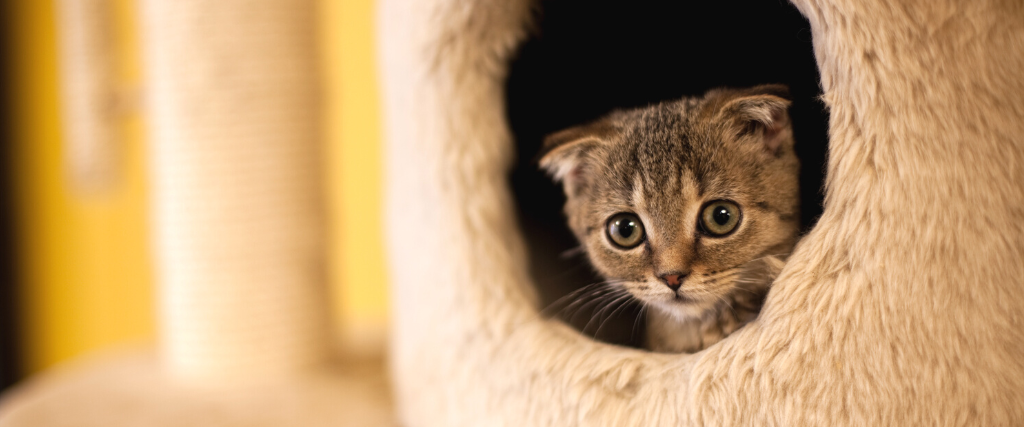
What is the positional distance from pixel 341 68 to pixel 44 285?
3.86 ft

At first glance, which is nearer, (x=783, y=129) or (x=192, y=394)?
(x=783, y=129)

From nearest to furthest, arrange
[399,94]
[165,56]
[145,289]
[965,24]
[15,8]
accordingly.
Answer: [965,24] → [399,94] → [165,56] → [15,8] → [145,289]

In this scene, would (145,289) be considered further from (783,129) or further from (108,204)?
(783,129)

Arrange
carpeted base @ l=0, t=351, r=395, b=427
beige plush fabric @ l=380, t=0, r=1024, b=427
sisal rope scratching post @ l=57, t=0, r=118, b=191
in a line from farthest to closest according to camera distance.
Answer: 1. sisal rope scratching post @ l=57, t=0, r=118, b=191
2. carpeted base @ l=0, t=351, r=395, b=427
3. beige plush fabric @ l=380, t=0, r=1024, b=427

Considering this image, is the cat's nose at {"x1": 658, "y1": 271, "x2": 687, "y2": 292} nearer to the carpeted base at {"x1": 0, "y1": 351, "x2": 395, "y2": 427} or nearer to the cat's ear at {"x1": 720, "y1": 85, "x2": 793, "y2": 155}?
the cat's ear at {"x1": 720, "y1": 85, "x2": 793, "y2": 155}

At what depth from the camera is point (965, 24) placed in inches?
21.0

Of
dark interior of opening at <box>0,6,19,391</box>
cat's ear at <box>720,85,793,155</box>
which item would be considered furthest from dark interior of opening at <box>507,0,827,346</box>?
dark interior of opening at <box>0,6,19,391</box>

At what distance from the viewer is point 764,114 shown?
604mm

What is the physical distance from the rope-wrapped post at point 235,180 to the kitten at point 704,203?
56 cm

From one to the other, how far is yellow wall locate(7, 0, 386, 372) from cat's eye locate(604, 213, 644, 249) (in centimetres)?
97

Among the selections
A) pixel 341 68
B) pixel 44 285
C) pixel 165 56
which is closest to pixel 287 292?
pixel 165 56

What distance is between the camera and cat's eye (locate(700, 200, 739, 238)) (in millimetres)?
627

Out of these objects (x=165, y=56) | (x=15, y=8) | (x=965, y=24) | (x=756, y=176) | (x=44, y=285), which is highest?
(x=15, y=8)

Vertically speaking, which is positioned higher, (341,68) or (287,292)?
(341,68)
